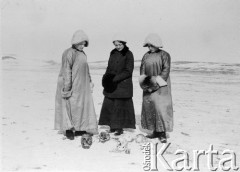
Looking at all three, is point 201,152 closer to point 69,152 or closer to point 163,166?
point 163,166

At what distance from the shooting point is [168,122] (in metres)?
7.50

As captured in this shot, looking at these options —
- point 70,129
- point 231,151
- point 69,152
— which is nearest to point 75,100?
point 70,129

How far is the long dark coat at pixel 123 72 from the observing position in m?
7.69

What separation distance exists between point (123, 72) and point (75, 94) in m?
0.90

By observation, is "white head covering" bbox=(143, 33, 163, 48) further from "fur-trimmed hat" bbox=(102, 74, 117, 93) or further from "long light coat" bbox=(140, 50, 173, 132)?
"fur-trimmed hat" bbox=(102, 74, 117, 93)

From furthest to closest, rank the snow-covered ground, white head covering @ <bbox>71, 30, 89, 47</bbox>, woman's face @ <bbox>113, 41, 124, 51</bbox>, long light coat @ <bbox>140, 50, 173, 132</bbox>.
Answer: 1. woman's face @ <bbox>113, 41, 124, 51</bbox>
2. long light coat @ <bbox>140, 50, 173, 132</bbox>
3. white head covering @ <bbox>71, 30, 89, 47</bbox>
4. the snow-covered ground

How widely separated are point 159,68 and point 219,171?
6.67 feet

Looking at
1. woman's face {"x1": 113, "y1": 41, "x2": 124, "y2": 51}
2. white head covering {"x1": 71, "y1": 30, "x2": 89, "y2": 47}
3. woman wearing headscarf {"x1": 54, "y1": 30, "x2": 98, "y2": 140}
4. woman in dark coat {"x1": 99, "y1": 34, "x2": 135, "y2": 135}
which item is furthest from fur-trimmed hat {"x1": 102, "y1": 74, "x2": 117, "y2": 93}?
white head covering {"x1": 71, "y1": 30, "x2": 89, "y2": 47}

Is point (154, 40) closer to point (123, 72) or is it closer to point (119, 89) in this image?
point (123, 72)

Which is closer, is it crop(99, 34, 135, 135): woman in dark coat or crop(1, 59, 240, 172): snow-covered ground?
crop(1, 59, 240, 172): snow-covered ground

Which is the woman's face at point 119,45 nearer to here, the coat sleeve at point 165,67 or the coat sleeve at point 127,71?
the coat sleeve at point 127,71

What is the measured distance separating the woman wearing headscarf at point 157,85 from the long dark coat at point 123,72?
0.27 m

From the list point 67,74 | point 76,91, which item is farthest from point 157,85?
point 67,74

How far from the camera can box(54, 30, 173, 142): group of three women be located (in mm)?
7430
